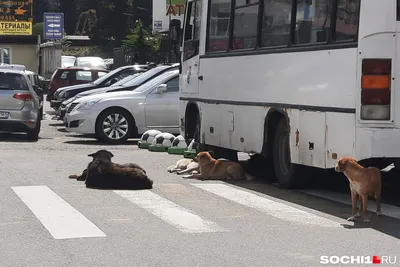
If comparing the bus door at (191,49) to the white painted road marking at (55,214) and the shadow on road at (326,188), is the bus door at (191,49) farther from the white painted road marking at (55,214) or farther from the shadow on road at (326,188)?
the white painted road marking at (55,214)

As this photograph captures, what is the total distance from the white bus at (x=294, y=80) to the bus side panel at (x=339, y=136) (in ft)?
0.04

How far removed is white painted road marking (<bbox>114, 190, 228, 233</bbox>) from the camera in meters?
8.97

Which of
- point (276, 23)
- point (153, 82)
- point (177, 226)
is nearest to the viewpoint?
point (177, 226)

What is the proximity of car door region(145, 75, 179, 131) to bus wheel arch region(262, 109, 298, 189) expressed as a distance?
7.42 meters

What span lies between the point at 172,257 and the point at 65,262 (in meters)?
0.89

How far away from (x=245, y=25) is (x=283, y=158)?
2.18 metres

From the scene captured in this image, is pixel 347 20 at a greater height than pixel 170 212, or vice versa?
pixel 347 20

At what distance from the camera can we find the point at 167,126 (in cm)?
1989

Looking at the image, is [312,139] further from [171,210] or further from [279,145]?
[171,210]

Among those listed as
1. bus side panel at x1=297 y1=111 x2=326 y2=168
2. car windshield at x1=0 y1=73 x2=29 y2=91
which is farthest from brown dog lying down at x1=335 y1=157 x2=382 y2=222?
car windshield at x1=0 y1=73 x2=29 y2=91

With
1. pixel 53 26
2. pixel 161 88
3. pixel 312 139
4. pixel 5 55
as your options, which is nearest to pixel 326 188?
pixel 312 139

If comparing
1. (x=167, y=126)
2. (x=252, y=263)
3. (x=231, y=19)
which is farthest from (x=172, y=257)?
(x=167, y=126)

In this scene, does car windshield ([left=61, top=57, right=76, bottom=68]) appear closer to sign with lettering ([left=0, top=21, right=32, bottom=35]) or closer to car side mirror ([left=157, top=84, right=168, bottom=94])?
sign with lettering ([left=0, top=21, right=32, bottom=35])

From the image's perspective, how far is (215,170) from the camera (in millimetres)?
13086
